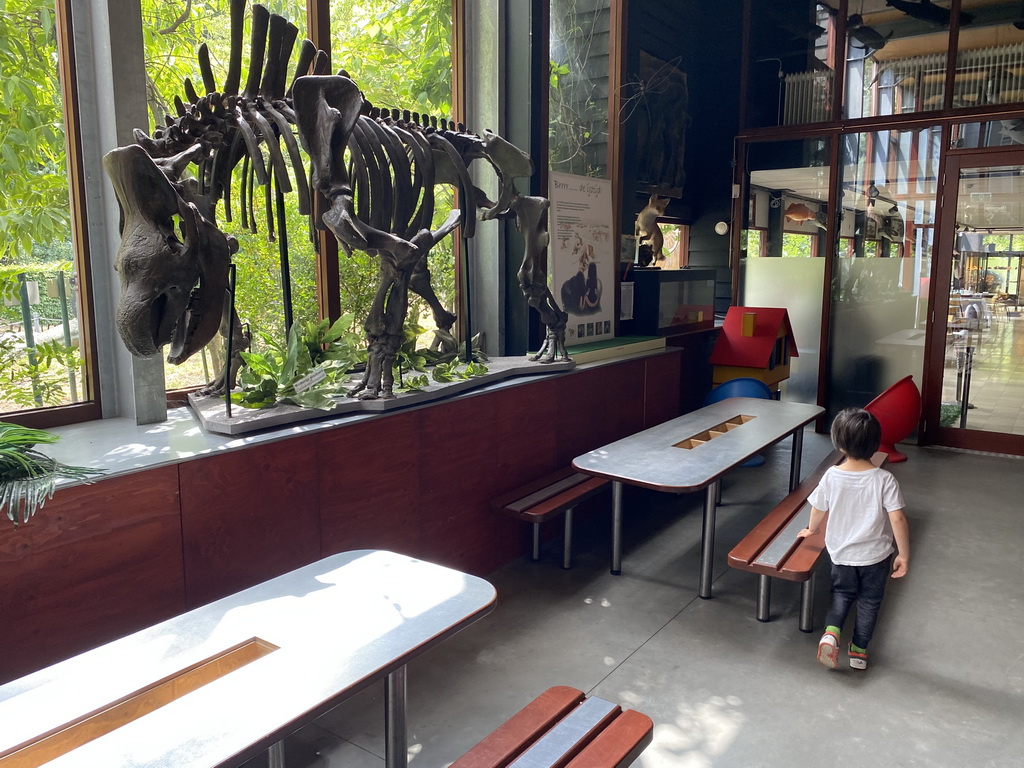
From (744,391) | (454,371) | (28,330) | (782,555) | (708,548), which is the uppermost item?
(28,330)

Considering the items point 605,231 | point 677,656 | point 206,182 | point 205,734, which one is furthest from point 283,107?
point 605,231

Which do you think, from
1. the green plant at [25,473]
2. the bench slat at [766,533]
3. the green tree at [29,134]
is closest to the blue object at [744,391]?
the bench slat at [766,533]

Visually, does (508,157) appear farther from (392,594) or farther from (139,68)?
(392,594)

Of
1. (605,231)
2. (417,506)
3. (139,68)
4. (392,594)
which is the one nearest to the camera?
(392,594)

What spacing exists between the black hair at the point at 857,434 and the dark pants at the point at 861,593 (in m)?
0.44

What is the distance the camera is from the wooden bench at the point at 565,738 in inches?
74.6

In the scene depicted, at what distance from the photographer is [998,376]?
21.2 feet

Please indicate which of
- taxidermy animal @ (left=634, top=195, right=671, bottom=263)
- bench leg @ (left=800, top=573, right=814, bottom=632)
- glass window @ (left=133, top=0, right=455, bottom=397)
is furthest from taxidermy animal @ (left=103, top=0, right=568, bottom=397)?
taxidermy animal @ (left=634, top=195, right=671, bottom=263)

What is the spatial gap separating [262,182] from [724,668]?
249 cm

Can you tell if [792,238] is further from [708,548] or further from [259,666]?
[259,666]

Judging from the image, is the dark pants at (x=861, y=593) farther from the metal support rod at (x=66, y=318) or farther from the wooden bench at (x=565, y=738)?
the metal support rod at (x=66, y=318)

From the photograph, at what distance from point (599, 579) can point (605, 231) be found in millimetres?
2698

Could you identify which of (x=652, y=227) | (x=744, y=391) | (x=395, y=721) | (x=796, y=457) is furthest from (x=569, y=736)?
(x=652, y=227)

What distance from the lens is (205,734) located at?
1.44m
